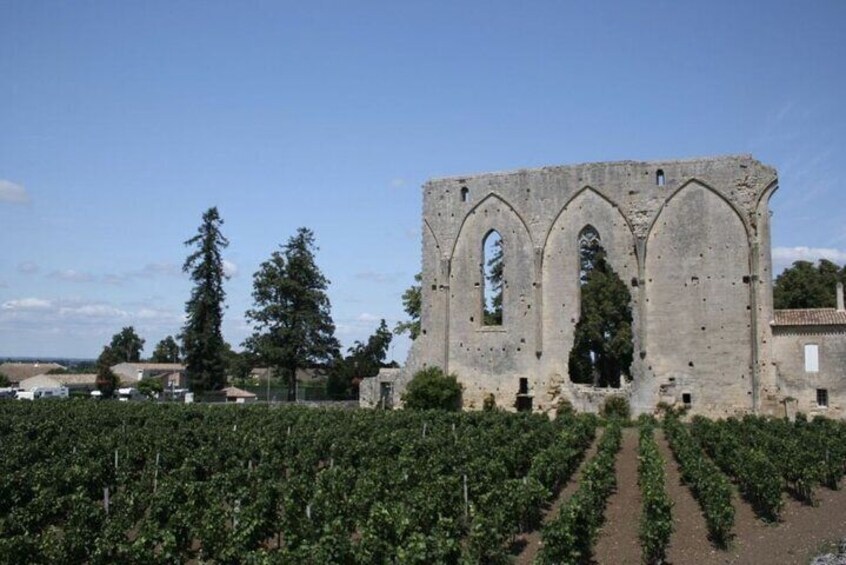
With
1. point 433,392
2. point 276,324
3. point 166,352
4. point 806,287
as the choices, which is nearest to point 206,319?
point 276,324

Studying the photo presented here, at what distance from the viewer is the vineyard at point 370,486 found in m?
11.9

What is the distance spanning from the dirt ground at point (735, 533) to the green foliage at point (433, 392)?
54.4ft

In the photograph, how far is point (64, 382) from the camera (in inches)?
2788

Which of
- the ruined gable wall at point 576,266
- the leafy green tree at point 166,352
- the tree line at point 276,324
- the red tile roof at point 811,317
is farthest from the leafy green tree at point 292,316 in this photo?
the leafy green tree at point 166,352

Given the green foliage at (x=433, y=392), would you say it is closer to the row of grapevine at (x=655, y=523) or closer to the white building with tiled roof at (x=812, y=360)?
the white building with tiled roof at (x=812, y=360)

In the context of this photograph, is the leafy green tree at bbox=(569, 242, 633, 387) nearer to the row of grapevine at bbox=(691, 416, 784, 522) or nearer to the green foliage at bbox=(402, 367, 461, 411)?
the green foliage at bbox=(402, 367, 461, 411)

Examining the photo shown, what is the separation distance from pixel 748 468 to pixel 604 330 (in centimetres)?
2729

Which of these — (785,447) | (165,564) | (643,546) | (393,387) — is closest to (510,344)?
(393,387)

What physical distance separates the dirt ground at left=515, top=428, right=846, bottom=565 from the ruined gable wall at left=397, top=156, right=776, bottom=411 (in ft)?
47.8

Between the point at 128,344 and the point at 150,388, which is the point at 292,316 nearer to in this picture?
the point at 150,388

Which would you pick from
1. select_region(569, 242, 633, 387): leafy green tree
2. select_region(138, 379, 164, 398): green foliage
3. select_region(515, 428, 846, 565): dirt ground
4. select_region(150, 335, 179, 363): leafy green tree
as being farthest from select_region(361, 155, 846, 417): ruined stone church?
select_region(150, 335, 179, 363): leafy green tree

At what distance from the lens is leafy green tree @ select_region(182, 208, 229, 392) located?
5116cm

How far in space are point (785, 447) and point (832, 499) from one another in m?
2.70

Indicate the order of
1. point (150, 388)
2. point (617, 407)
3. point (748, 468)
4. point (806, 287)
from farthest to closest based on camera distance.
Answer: point (150, 388) < point (806, 287) < point (617, 407) < point (748, 468)
